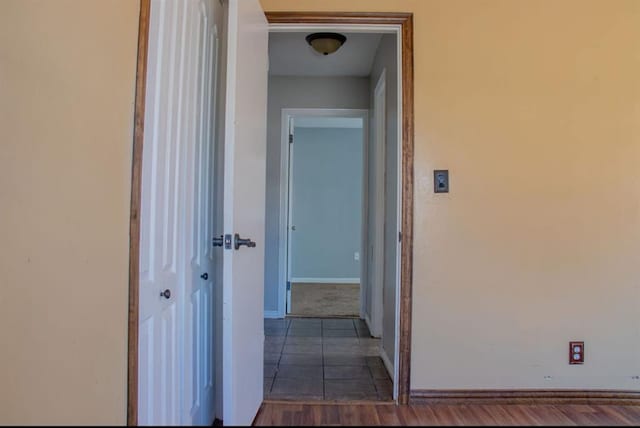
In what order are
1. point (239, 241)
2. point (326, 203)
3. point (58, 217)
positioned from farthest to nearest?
1. point (326, 203)
2. point (239, 241)
3. point (58, 217)

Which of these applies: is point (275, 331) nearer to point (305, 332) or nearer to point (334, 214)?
point (305, 332)

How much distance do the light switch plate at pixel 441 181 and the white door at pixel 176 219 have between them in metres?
1.17

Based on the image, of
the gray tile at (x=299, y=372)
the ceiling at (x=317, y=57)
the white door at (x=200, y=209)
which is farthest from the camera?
the ceiling at (x=317, y=57)

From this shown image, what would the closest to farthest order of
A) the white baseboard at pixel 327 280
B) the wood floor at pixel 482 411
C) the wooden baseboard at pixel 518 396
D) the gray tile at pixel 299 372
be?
the wood floor at pixel 482 411, the wooden baseboard at pixel 518 396, the gray tile at pixel 299 372, the white baseboard at pixel 327 280

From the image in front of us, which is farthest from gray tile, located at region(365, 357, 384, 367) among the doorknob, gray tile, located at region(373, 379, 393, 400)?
the doorknob

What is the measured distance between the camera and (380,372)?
2746 millimetres

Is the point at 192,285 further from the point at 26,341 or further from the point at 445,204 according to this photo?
the point at 445,204

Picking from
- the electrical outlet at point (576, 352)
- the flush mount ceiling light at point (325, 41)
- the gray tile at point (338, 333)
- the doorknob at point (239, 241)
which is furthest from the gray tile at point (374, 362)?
the flush mount ceiling light at point (325, 41)

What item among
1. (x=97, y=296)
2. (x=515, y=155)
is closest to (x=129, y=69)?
(x=97, y=296)

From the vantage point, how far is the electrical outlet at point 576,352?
2188mm

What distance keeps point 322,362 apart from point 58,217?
220 cm

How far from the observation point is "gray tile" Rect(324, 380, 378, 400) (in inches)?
91.2

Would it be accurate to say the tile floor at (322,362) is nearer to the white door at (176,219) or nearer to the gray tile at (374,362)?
the gray tile at (374,362)

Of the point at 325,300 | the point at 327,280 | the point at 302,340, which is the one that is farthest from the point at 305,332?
the point at 327,280
